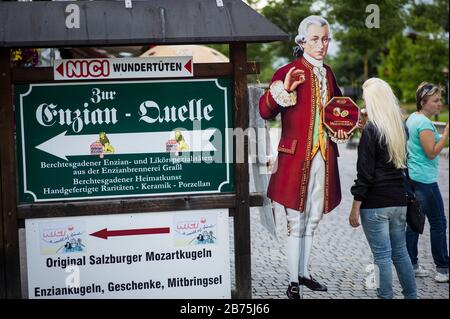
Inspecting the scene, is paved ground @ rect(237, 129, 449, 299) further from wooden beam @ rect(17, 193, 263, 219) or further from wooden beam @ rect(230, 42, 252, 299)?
wooden beam @ rect(17, 193, 263, 219)

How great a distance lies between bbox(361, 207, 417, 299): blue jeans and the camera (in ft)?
16.9

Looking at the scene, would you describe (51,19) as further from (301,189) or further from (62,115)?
(301,189)

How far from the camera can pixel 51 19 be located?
478 centimetres

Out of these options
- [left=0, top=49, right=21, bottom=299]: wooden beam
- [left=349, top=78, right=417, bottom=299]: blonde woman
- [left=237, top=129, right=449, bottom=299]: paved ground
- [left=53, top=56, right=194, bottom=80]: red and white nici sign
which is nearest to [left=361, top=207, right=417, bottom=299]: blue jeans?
[left=349, top=78, right=417, bottom=299]: blonde woman

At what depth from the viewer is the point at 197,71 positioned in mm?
5055

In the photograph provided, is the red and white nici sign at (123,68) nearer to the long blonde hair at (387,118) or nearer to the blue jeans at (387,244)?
the long blonde hair at (387,118)

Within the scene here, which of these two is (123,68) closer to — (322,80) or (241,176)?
(241,176)

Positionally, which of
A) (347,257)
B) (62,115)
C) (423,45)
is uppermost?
(423,45)

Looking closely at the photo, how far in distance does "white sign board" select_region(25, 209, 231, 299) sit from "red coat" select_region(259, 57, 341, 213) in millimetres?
561

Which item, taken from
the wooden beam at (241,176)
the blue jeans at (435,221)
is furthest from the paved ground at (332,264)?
the wooden beam at (241,176)

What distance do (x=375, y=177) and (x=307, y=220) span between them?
66 cm

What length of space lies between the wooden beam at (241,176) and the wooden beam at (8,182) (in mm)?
1679
